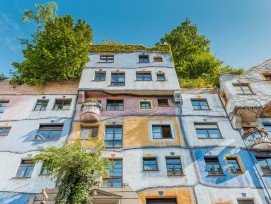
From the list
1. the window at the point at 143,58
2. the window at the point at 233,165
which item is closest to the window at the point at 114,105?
the window at the point at 143,58

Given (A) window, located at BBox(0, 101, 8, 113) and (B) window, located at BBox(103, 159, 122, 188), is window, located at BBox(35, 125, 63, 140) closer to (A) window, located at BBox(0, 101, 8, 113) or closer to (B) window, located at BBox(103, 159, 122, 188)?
(A) window, located at BBox(0, 101, 8, 113)

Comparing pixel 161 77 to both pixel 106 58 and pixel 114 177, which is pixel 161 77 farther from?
pixel 114 177

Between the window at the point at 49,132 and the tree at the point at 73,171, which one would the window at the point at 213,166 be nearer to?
the tree at the point at 73,171

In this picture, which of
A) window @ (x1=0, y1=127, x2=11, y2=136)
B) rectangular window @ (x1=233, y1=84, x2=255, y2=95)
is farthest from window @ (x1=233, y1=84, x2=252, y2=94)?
window @ (x1=0, y1=127, x2=11, y2=136)

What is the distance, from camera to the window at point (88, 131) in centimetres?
1543

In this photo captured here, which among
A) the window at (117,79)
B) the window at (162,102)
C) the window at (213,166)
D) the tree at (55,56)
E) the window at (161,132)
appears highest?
the tree at (55,56)

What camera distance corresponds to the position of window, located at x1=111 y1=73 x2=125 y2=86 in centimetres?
1866

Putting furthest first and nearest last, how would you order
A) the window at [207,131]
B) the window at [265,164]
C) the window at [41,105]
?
the window at [41,105] → the window at [207,131] → the window at [265,164]

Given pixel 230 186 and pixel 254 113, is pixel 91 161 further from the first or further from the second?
pixel 254 113

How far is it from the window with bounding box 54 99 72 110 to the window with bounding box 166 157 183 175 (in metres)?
7.38

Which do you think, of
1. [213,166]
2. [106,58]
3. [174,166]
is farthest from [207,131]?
[106,58]

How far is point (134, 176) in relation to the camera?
43.4 ft

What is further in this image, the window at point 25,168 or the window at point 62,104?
the window at point 62,104

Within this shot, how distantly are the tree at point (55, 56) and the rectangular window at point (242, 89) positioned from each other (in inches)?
436
